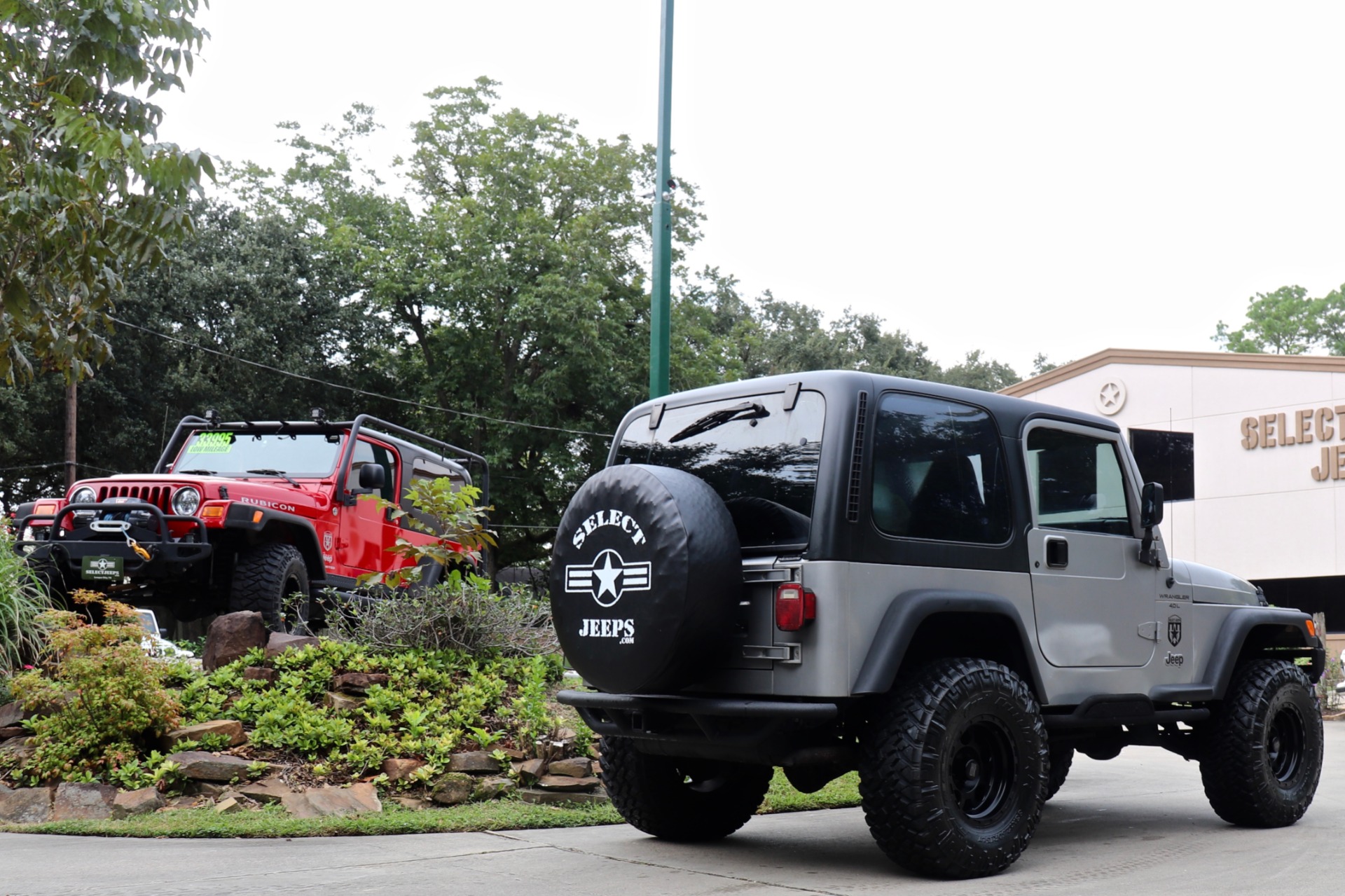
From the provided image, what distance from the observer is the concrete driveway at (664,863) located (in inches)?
211

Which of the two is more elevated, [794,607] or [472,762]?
[794,607]

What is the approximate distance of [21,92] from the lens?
6.13 m

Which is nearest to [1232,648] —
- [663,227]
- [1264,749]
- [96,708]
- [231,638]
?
[1264,749]

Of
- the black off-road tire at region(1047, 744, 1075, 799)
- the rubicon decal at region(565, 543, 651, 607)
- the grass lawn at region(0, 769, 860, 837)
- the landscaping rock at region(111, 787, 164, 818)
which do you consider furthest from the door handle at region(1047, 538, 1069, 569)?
the landscaping rock at region(111, 787, 164, 818)

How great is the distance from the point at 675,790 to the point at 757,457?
1919 mm

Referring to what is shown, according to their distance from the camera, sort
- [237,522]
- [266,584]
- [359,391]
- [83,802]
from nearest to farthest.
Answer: [83,802]
[237,522]
[266,584]
[359,391]

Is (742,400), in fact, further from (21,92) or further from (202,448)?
(202,448)

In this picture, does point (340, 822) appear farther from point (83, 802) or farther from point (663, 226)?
point (663, 226)

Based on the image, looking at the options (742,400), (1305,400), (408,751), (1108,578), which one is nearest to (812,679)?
(742,400)

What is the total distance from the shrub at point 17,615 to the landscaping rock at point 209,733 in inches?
67.9

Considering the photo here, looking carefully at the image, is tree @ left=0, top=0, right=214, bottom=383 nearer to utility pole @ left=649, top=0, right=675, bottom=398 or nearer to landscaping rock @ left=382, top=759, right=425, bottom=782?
landscaping rock @ left=382, top=759, right=425, bottom=782

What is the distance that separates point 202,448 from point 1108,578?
8777 millimetres

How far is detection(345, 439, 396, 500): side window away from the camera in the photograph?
11930 millimetres

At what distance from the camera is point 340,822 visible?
22.1ft
